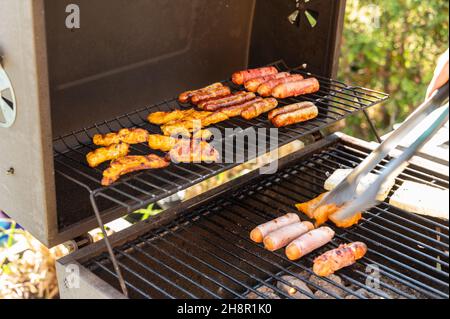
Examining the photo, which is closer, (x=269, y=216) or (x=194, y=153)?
(x=194, y=153)

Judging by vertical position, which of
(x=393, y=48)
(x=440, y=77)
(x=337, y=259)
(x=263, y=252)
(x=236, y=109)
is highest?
(x=440, y=77)

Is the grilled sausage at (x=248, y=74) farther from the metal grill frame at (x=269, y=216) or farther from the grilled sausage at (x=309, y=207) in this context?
the grilled sausage at (x=309, y=207)

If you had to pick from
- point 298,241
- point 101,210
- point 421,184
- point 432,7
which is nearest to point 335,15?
point 421,184

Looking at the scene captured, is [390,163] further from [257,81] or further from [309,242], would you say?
[257,81]

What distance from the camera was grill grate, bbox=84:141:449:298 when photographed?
275cm

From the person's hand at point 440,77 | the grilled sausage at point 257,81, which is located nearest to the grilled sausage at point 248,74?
the grilled sausage at point 257,81

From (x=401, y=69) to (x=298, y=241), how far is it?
4509mm

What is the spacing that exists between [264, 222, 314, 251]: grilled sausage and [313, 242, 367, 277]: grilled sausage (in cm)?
20

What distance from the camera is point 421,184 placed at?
3.21 meters

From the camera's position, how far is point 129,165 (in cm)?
283

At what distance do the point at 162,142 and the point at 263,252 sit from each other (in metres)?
0.73

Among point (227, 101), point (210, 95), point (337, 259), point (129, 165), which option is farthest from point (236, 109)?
point (337, 259)

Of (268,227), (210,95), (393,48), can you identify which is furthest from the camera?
(393,48)
